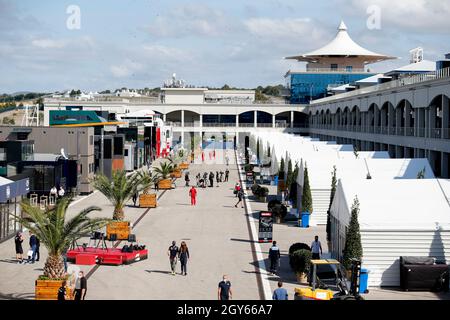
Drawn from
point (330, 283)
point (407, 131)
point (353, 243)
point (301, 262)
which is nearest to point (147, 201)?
point (407, 131)

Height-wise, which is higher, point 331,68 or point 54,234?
point 331,68

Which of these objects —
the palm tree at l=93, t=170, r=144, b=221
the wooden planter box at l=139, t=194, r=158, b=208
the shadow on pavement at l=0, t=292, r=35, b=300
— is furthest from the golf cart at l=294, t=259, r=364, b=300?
the wooden planter box at l=139, t=194, r=158, b=208

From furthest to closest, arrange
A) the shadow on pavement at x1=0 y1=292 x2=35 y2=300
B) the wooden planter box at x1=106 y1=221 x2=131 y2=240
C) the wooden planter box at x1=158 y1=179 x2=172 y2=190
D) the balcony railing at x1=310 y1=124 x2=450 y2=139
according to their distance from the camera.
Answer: the wooden planter box at x1=158 y1=179 x2=172 y2=190 < the balcony railing at x1=310 y1=124 x2=450 y2=139 < the wooden planter box at x1=106 y1=221 x2=131 y2=240 < the shadow on pavement at x1=0 y1=292 x2=35 y2=300

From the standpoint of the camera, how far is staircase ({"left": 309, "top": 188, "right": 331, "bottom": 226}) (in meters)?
34.1

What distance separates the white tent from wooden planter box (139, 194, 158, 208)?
64.7 feet

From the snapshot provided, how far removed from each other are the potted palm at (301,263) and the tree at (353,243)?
1036 millimetres

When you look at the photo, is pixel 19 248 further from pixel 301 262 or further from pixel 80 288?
pixel 301 262

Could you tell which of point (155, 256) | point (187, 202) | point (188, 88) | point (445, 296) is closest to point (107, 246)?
point (155, 256)

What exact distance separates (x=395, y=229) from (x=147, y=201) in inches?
877

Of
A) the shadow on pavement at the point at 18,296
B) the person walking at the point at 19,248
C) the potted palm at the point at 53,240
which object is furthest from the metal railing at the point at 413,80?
the shadow on pavement at the point at 18,296

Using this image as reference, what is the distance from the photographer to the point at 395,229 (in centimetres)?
2138

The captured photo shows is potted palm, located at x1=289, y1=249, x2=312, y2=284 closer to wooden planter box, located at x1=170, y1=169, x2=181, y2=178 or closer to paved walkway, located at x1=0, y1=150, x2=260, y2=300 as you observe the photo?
paved walkway, located at x1=0, y1=150, x2=260, y2=300

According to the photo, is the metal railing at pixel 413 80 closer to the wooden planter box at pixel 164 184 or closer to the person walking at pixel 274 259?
the wooden planter box at pixel 164 184

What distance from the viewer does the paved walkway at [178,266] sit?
20.4 meters
